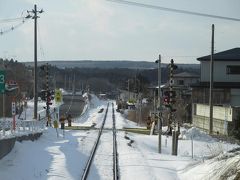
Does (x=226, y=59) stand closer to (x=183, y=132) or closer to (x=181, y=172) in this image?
(x=183, y=132)

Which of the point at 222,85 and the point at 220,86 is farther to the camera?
the point at 222,85

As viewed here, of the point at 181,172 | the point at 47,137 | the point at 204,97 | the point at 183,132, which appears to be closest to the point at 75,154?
the point at 181,172

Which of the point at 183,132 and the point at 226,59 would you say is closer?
the point at 183,132

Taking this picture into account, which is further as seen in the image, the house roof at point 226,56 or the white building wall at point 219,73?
the white building wall at point 219,73

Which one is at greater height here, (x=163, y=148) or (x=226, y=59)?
(x=226, y=59)

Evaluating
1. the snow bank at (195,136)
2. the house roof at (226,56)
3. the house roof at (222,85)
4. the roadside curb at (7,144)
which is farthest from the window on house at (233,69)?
the roadside curb at (7,144)

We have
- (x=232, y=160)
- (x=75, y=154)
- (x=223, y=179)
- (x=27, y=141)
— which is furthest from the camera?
(x=27, y=141)

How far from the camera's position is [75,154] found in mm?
21297

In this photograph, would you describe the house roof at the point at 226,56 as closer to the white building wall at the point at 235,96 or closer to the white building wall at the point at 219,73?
the white building wall at the point at 219,73

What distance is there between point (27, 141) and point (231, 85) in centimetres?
3540

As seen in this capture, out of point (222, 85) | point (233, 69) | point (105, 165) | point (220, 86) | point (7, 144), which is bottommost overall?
point (105, 165)

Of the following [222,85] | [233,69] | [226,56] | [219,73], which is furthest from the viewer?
[226,56]

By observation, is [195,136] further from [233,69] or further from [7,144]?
[233,69]

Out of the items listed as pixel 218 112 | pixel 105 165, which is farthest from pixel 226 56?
pixel 105 165
